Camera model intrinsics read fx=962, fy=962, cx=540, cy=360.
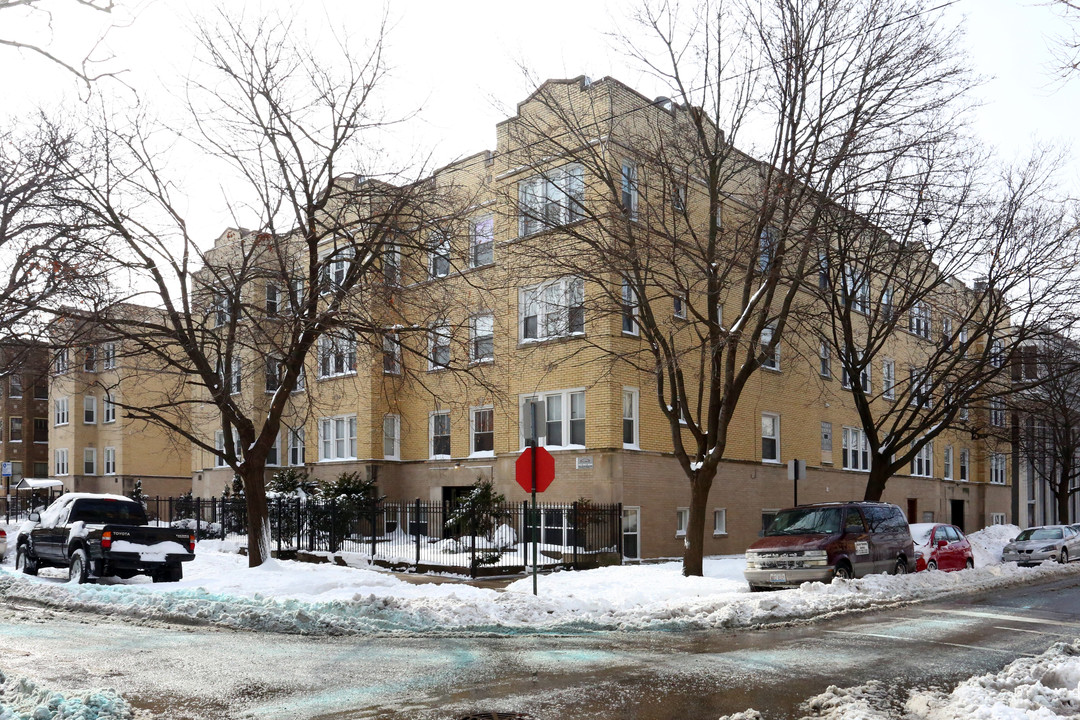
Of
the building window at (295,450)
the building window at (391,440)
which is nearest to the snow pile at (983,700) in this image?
the building window at (391,440)

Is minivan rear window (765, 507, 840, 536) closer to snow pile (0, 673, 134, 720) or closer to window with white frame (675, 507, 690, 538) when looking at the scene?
window with white frame (675, 507, 690, 538)

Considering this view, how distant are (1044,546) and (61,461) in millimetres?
49110

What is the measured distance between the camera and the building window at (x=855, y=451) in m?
36.9

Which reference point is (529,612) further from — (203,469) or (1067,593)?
(203,469)

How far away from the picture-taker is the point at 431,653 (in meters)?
10.9

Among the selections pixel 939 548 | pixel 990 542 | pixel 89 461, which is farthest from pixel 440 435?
pixel 89 461

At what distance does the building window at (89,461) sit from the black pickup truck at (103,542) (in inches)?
1342

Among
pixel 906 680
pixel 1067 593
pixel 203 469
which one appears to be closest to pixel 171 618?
pixel 906 680

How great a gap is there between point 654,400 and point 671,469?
1.98 meters

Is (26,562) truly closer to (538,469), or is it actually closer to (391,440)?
(391,440)

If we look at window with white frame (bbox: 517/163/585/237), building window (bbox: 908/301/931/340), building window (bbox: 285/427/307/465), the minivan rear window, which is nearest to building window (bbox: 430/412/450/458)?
window with white frame (bbox: 517/163/585/237)

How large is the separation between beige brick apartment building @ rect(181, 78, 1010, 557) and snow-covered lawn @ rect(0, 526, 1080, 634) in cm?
402

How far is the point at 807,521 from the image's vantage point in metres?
19.1

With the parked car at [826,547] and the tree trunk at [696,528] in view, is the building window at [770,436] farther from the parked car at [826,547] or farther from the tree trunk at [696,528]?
the tree trunk at [696,528]
